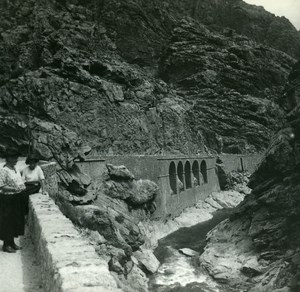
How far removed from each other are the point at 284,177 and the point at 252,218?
4.22 metres

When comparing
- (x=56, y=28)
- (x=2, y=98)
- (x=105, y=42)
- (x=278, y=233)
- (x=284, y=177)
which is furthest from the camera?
(x=105, y=42)

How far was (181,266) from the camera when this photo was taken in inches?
1056

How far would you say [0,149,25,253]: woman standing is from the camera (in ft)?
28.0

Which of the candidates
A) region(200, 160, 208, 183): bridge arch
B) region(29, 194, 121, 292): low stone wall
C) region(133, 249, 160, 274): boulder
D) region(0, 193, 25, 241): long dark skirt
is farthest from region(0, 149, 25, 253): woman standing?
region(200, 160, 208, 183): bridge arch

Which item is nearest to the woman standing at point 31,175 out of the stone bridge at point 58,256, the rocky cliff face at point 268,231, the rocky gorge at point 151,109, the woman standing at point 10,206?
the stone bridge at point 58,256

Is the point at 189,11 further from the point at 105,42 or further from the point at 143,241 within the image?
the point at 143,241

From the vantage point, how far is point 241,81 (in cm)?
7606

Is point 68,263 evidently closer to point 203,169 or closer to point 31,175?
point 31,175

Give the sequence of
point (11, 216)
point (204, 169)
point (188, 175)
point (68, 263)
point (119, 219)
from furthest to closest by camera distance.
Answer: point (204, 169) → point (188, 175) → point (119, 219) → point (11, 216) → point (68, 263)

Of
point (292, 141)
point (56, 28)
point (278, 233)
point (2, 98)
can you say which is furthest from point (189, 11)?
point (278, 233)

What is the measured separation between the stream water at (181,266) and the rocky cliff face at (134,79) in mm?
12186

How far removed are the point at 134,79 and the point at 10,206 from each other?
52.7 m

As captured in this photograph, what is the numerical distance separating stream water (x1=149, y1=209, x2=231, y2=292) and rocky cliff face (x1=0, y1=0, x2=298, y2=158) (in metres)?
12.2

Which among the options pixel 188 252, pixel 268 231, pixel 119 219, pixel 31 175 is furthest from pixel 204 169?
pixel 31 175
